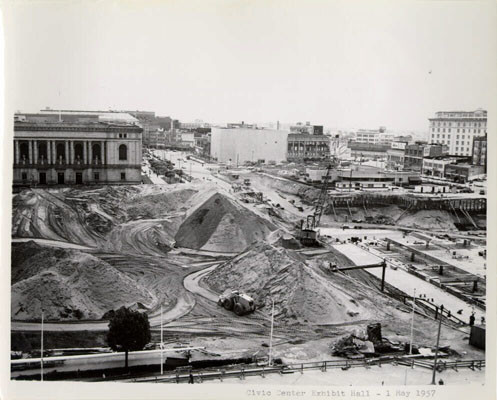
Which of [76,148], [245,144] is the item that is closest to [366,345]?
[245,144]

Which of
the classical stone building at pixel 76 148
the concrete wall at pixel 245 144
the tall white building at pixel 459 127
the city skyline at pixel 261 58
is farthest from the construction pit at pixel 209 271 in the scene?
the city skyline at pixel 261 58

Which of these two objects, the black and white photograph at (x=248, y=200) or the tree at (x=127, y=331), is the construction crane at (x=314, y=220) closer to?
the black and white photograph at (x=248, y=200)

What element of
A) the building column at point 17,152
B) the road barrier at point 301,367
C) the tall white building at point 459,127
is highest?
the tall white building at point 459,127

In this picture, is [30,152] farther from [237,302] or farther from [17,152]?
[237,302]

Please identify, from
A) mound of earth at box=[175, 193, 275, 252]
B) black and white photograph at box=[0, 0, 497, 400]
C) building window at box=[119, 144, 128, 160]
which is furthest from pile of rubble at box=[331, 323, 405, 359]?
building window at box=[119, 144, 128, 160]

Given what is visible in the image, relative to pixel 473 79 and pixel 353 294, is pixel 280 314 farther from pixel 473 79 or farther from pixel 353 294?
pixel 473 79

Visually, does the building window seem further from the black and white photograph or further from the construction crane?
the construction crane
